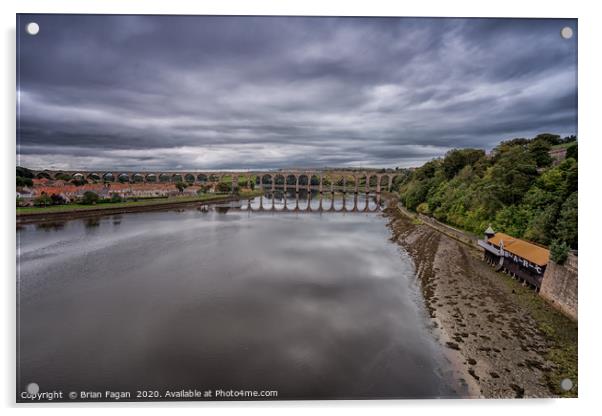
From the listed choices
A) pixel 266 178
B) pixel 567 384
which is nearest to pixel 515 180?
pixel 567 384

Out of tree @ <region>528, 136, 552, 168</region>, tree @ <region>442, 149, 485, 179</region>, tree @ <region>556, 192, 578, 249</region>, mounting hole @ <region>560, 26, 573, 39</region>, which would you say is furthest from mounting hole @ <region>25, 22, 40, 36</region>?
tree @ <region>442, 149, 485, 179</region>

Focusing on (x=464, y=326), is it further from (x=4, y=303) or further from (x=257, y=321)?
(x=4, y=303)

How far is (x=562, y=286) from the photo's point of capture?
152 inches

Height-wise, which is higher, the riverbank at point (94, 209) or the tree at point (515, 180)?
the tree at point (515, 180)

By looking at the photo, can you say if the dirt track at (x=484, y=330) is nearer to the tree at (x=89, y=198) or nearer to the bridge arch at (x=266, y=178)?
the tree at (x=89, y=198)

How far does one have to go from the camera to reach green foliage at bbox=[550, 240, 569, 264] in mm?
3838

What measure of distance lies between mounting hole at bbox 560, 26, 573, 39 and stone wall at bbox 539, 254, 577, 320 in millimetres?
2512

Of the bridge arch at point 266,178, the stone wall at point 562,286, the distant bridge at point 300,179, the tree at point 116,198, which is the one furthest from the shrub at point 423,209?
the tree at point 116,198

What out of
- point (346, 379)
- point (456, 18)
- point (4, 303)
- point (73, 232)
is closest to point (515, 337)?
point (346, 379)

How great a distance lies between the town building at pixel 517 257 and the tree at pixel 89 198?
558 inches

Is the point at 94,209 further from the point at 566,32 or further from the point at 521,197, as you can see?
the point at 566,32

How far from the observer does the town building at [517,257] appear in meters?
4.52

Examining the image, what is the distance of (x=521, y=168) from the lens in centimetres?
725

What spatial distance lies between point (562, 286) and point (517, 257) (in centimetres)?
132
